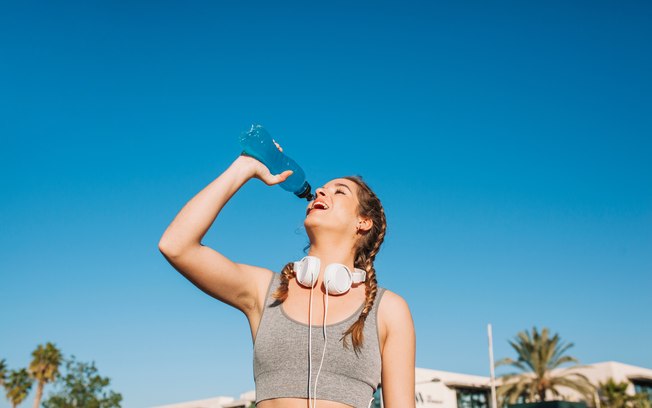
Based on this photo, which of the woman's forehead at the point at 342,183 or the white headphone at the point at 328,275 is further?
the woman's forehead at the point at 342,183

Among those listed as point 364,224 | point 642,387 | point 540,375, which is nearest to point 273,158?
point 364,224

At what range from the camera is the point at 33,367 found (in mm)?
47562

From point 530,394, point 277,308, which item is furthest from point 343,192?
point 530,394

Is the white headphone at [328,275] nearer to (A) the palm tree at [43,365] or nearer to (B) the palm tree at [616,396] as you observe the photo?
(B) the palm tree at [616,396]

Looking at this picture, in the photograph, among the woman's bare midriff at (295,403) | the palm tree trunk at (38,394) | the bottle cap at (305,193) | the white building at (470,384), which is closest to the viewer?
the woman's bare midriff at (295,403)

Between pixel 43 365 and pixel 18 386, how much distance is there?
9.19 feet

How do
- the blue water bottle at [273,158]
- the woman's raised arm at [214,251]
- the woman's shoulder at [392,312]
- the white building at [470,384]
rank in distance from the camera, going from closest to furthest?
the woman's raised arm at [214,251]
the woman's shoulder at [392,312]
the blue water bottle at [273,158]
the white building at [470,384]

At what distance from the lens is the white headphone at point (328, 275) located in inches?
101

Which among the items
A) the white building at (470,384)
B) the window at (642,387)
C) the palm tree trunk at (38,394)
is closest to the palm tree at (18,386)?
the palm tree trunk at (38,394)

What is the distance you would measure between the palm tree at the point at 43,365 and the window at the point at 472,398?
32022 millimetres

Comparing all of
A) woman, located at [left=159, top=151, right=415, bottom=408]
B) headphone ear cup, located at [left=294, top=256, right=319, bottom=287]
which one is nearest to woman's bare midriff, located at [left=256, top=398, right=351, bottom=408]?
woman, located at [left=159, top=151, right=415, bottom=408]

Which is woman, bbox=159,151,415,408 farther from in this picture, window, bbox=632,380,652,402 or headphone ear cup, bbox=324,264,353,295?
window, bbox=632,380,652,402

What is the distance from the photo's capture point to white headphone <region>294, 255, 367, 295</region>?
256 cm

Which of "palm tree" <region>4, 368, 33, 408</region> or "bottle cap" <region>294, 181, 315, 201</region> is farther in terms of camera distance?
"palm tree" <region>4, 368, 33, 408</region>
